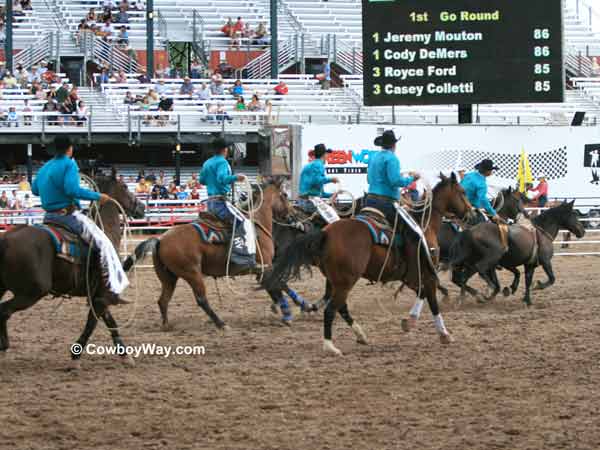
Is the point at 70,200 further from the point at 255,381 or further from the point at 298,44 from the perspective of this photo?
the point at 298,44

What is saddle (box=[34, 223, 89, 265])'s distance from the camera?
9.20 m

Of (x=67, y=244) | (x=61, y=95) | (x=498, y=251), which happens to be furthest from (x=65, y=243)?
(x=61, y=95)

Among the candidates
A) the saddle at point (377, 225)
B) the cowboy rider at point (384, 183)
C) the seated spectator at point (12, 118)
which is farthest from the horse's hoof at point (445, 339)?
the seated spectator at point (12, 118)

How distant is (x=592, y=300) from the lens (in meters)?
14.7

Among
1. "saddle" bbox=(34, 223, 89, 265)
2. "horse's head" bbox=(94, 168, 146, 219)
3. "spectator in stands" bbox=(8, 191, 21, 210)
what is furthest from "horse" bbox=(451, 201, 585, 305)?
"spectator in stands" bbox=(8, 191, 21, 210)

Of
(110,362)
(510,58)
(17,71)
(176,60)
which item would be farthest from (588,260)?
(176,60)

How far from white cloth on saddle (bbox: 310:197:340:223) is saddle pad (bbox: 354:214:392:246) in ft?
8.99

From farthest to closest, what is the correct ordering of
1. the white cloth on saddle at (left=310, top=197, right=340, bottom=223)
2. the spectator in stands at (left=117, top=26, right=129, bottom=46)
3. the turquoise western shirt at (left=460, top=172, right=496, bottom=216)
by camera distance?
the spectator in stands at (left=117, top=26, right=129, bottom=46) → the turquoise western shirt at (left=460, top=172, right=496, bottom=216) → the white cloth on saddle at (left=310, top=197, right=340, bottom=223)

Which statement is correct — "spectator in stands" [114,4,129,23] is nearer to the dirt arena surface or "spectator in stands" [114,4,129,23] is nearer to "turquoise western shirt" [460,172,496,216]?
"turquoise western shirt" [460,172,496,216]

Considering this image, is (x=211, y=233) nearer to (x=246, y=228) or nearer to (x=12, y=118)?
(x=246, y=228)

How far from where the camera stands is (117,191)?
10.8 m

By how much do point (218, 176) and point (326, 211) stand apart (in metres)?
1.99

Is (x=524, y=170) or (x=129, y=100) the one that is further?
(x=129, y=100)

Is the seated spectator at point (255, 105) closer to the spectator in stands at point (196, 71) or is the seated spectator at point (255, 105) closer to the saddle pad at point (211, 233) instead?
the spectator in stands at point (196, 71)
